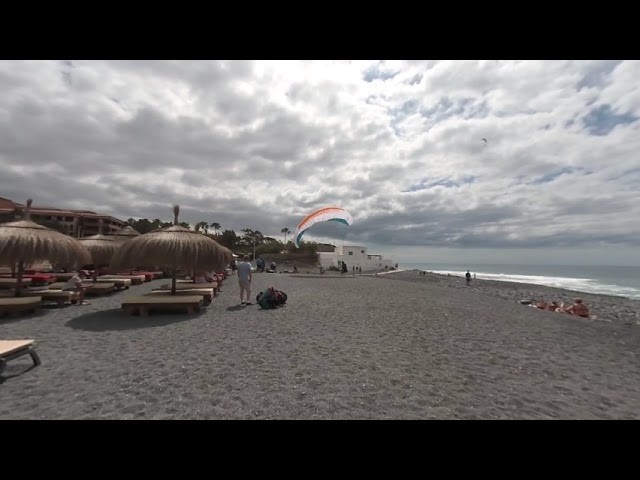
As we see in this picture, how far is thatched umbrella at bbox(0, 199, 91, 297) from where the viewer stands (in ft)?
28.9

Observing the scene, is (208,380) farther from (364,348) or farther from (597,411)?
(597,411)

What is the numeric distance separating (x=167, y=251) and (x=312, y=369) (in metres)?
7.23

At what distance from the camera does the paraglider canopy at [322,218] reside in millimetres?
30422

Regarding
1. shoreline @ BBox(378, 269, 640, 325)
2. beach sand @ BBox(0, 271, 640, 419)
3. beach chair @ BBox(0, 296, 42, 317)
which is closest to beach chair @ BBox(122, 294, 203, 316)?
beach sand @ BBox(0, 271, 640, 419)

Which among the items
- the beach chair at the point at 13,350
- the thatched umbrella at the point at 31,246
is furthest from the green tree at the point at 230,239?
the beach chair at the point at 13,350

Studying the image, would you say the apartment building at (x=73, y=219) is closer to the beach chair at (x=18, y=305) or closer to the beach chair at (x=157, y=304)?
the beach chair at (x=18, y=305)

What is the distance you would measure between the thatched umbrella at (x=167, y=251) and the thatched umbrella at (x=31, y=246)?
2241mm

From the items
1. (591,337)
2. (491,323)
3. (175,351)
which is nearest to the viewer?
(175,351)

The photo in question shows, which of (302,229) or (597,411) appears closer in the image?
(597,411)

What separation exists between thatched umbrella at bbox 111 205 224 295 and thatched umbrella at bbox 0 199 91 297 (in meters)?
2.24
